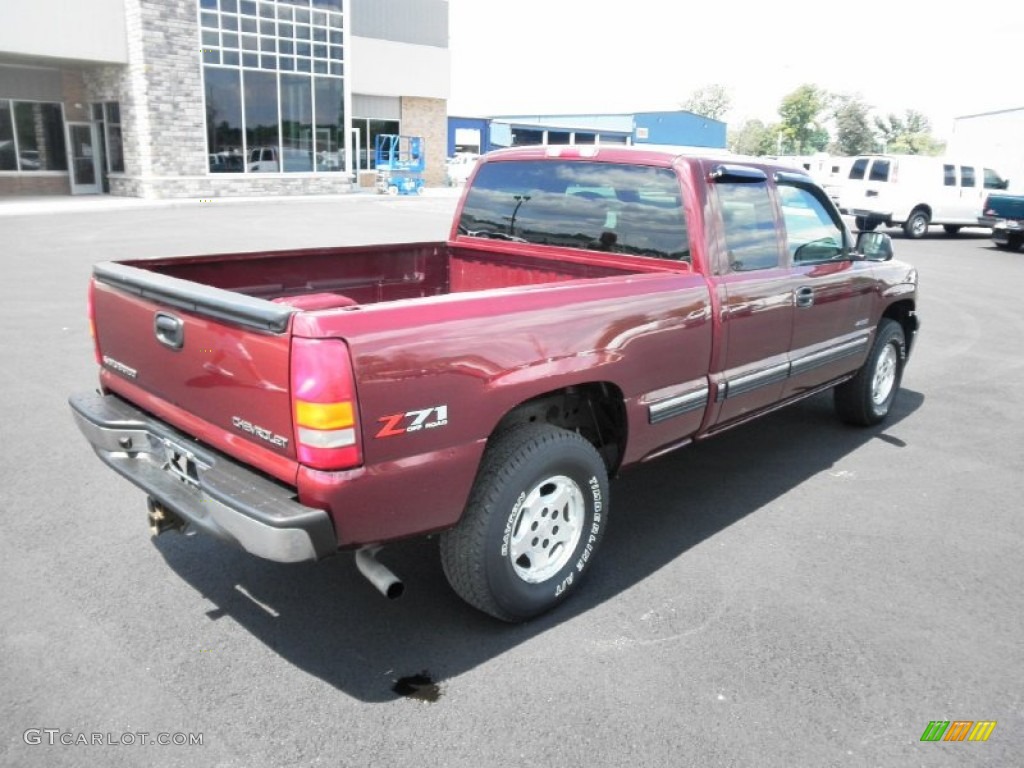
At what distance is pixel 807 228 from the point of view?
193 inches

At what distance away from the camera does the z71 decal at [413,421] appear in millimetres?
2697

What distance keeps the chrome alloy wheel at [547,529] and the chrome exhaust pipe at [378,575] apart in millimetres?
556

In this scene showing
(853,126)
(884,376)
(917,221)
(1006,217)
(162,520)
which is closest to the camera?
(162,520)

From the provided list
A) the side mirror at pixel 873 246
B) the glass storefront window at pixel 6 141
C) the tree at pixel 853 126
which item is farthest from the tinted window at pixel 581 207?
the tree at pixel 853 126

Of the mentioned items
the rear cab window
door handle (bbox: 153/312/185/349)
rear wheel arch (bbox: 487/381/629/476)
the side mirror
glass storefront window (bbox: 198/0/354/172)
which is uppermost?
glass storefront window (bbox: 198/0/354/172)

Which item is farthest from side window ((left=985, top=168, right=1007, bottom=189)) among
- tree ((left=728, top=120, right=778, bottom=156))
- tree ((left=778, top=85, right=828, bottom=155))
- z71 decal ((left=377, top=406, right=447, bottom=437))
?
tree ((left=728, top=120, right=778, bottom=156))

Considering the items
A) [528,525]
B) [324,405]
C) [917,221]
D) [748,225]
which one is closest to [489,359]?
[324,405]

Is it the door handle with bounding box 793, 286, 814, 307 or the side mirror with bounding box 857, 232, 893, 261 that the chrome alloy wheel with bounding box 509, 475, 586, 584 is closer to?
the door handle with bounding box 793, 286, 814, 307

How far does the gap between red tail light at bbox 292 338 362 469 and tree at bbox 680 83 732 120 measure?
448 feet

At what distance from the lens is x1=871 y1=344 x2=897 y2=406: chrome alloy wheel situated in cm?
595

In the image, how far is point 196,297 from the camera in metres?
2.90

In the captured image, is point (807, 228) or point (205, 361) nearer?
point (205, 361)

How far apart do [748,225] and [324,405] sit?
2.70 m

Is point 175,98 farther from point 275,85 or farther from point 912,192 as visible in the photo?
point 912,192
